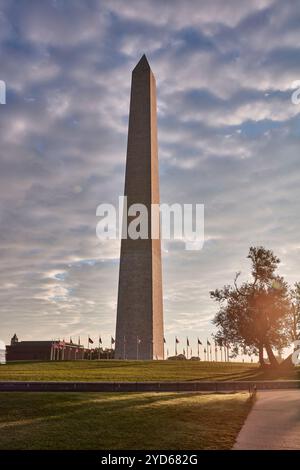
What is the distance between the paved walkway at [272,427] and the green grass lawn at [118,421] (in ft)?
1.13

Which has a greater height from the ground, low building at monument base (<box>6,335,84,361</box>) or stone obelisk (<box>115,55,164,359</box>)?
stone obelisk (<box>115,55,164,359</box>)

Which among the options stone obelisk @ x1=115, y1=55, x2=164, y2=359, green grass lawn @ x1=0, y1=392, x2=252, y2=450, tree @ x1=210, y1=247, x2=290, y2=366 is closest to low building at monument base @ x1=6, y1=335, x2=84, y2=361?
stone obelisk @ x1=115, y1=55, x2=164, y2=359

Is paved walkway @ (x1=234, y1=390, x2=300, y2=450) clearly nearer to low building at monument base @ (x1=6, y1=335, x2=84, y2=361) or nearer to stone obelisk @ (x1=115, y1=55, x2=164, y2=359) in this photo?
stone obelisk @ (x1=115, y1=55, x2=164, y2=359)

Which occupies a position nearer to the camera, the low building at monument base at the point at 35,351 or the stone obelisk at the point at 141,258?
the stone obelisk at the point at 141,258

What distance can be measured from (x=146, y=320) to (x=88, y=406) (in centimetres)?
3969

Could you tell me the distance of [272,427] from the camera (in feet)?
49.1

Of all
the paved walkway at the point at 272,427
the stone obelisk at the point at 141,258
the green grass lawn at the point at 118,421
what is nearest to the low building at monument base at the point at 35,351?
the stone obelisk at the point at 141,258

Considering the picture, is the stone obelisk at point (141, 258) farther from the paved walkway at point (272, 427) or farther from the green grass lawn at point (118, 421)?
the green grass lawn at point (118, 421)

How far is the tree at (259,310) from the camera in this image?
49316 mm

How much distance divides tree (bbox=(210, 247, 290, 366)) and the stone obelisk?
9.36 m

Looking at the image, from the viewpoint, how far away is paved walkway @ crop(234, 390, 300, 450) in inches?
490
